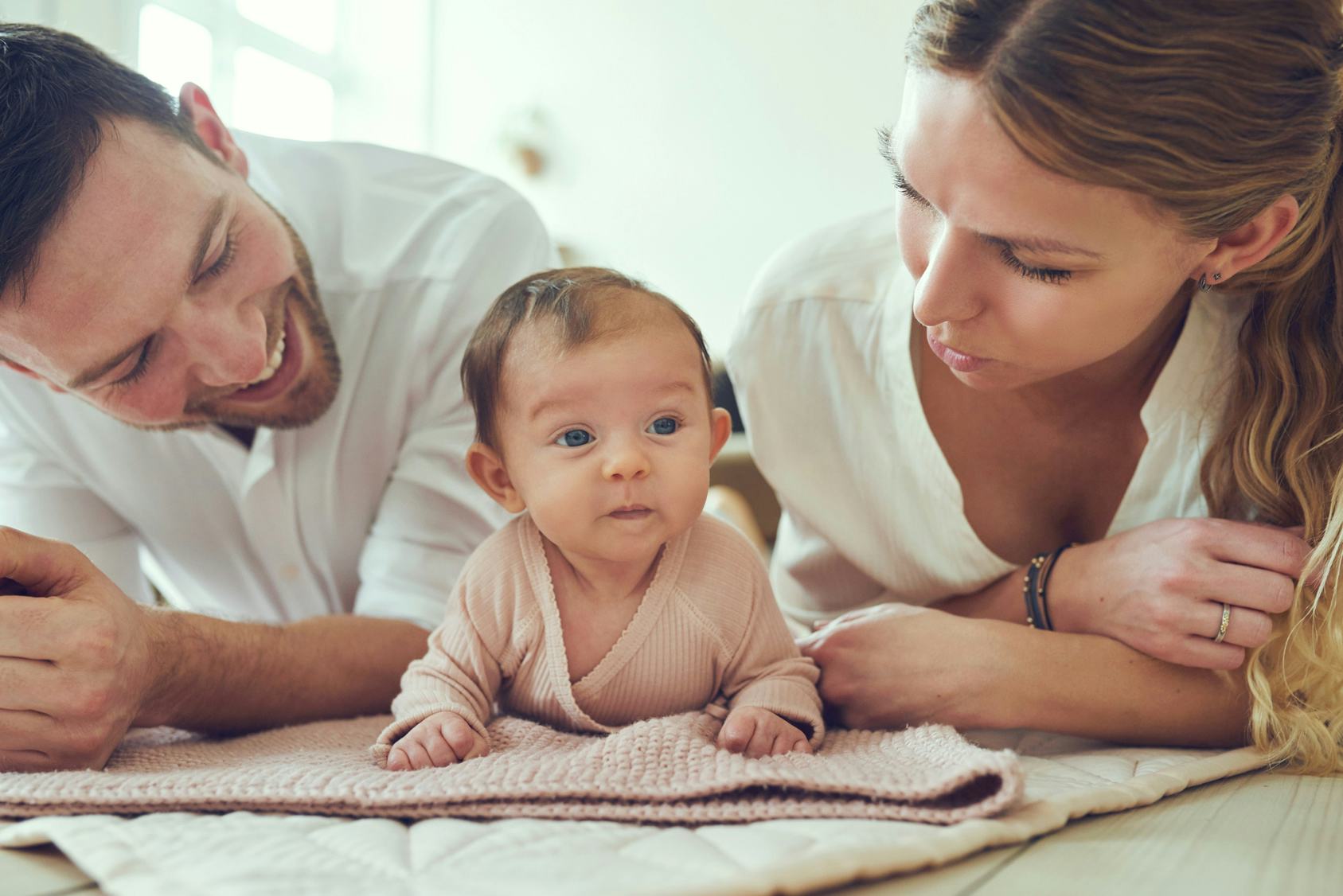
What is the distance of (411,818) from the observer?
2.95 feet

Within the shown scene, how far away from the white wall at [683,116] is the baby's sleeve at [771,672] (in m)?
3.62

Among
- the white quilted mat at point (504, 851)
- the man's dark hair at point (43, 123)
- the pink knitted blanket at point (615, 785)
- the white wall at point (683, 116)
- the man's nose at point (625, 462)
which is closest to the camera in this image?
the white quilted mat at point (504, 851)

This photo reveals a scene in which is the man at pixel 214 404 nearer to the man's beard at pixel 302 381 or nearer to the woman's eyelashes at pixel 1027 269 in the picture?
the man's beard at pixel 302 381

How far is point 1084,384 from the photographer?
57.6 inches

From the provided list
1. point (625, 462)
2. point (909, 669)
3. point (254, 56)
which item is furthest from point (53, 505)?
point (254, 56)

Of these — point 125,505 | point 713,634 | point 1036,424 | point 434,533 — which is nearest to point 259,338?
point 434,533

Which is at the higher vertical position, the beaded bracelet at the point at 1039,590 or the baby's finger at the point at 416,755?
the beaded bracelet at the point at 1039,590

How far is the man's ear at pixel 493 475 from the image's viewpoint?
1206mm

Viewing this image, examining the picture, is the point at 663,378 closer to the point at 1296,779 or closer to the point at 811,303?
the point at 811,303

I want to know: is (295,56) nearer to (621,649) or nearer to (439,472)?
(439,472)

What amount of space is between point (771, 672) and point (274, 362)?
2.66ft

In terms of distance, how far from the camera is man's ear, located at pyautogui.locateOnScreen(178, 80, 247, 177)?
4.89ft

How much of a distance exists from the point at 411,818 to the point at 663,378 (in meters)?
0.48

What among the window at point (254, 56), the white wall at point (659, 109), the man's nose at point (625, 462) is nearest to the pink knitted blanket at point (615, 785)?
the man's nose at point (625, 462)
